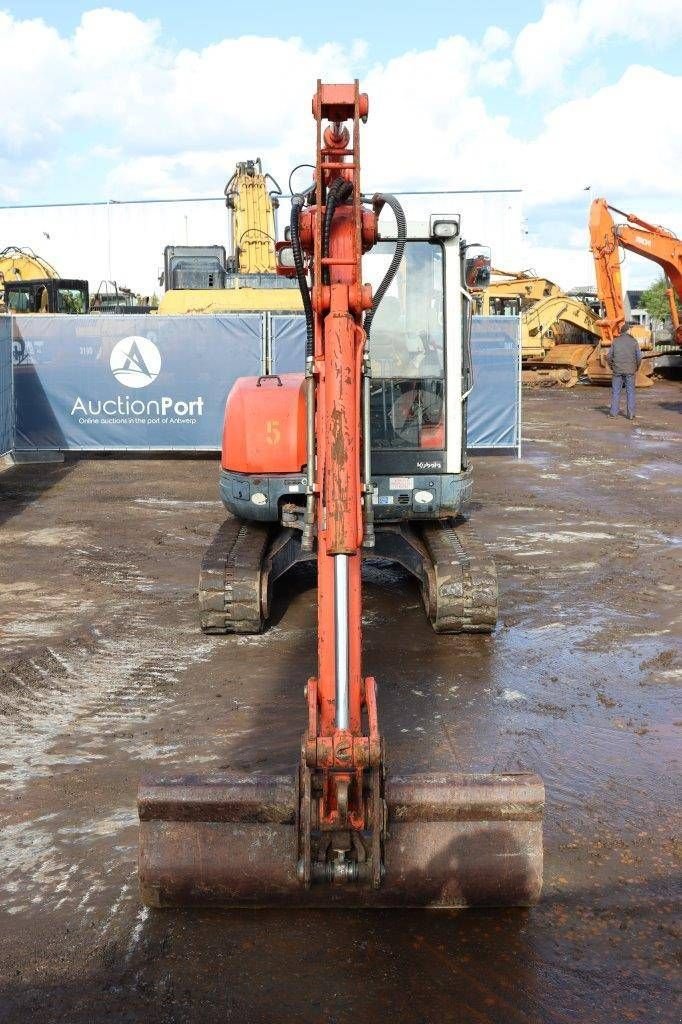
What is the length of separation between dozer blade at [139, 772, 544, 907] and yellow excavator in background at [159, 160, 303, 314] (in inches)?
594

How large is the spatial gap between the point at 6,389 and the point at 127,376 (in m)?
1.72

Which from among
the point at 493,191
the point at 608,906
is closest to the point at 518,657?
the point at 608,906

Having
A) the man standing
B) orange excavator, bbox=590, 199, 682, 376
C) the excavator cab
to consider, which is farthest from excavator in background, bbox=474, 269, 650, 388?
the excavator cab

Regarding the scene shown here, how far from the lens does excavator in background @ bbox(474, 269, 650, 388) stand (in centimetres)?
3122

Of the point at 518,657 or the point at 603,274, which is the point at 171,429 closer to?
the point at 518,657

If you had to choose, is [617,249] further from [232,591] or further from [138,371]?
[232,591]

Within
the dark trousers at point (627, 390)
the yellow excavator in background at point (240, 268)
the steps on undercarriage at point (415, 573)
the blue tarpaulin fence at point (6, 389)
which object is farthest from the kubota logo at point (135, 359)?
the dark trousers at point (627, 390)

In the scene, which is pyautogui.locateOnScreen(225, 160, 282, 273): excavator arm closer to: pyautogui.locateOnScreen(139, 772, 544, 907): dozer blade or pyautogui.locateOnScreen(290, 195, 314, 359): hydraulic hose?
pyautogui.locateOnScreen(290, 195, 314, 359): hydraulic hose

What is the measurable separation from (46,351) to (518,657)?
10969 mm

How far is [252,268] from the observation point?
21547 mm

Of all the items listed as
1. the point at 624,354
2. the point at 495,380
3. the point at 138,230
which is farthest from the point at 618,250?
the point at 138,230

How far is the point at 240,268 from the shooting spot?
21.6 meters

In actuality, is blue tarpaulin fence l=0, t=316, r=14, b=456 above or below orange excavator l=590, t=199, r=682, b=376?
below

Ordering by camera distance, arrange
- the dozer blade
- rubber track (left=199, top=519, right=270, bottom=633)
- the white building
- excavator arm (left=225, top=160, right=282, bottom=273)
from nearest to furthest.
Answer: the dozer blade, rubber track (left=199, top=519, right=270, bottom=633), excavator arm (left=225, top=160, right=282, bottom=273), the white building
